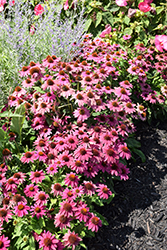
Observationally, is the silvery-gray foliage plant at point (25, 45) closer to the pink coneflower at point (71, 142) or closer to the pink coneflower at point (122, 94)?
the pink coneflower at point (122, 94)

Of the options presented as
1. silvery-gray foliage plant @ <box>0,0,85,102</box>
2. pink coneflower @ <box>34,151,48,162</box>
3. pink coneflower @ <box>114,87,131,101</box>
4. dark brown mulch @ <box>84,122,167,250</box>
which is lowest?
dark brown mulch @ <box>84,122,167,250</box>

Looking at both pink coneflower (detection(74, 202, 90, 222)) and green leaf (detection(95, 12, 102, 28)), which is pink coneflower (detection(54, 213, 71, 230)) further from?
green leaf (detection(95, 12, 102, 28))

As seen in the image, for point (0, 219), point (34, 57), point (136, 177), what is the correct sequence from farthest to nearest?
point (34, 57) → point (136, 177) → point (0, 219)

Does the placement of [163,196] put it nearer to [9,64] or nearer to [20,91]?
[20,91]

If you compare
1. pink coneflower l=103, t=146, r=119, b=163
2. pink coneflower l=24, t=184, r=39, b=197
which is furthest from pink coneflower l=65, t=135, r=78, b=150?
pink coneflower l=24, t=184, r=39, b=197

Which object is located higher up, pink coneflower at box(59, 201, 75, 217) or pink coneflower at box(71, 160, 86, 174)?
pink coneflower at box(71, 160, 86, 174)

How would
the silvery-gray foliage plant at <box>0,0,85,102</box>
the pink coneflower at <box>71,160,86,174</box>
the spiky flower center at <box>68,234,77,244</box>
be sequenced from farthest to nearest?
the silvery-gray foliage plant at <box>0,0,85,102</box> < the pink coneflower at <box>71,160,86,174</box> < the spiky flower center at <box>68,234,77,244</box>

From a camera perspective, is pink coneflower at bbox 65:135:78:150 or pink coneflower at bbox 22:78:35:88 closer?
pink coneflower at bbox 65:135:78:150

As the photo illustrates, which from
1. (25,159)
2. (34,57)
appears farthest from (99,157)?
(34,57)

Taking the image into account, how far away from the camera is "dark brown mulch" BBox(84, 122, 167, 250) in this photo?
79.1 inches

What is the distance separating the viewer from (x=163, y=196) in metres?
2.39

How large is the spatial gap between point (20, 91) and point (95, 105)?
721mm

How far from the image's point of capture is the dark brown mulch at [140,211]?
2010mm

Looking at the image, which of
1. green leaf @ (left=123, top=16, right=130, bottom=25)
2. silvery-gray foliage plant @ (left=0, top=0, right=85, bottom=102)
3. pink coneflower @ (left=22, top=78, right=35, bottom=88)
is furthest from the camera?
green leaf @ (left=123, top=16, right=130, bottom=25)
